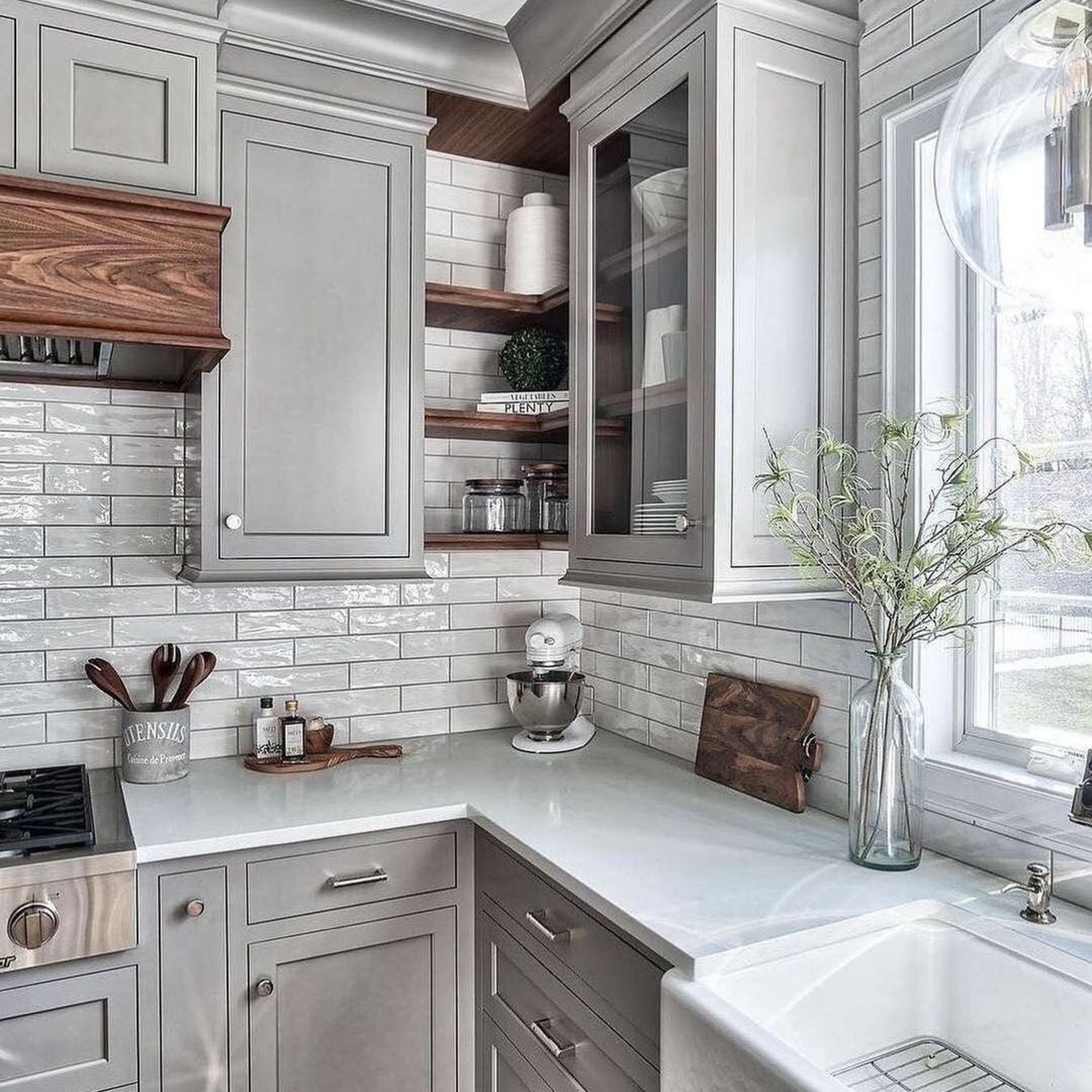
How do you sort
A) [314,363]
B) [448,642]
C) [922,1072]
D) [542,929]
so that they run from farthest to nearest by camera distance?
[448,642], [314,363], [542,929], [922,1072]

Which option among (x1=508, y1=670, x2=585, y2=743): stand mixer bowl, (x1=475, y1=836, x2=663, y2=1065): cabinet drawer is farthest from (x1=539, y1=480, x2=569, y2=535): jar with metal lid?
(x1=475, y1=836, x2=663, y2=1065): cabinet drawer

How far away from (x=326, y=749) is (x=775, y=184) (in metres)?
1.59

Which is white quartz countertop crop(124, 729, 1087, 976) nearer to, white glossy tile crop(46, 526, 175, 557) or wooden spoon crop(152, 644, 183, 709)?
wooden spoon crop(152, 644, 183, 709)

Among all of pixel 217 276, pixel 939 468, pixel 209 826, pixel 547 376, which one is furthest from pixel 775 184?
pixel 209 826

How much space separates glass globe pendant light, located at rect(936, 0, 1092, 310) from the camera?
751 mm

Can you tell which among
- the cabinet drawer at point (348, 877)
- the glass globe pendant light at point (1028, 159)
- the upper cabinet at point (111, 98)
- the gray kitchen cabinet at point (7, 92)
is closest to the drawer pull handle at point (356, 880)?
the cabinet drawer at point (348, 877)

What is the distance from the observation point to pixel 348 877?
188 cm

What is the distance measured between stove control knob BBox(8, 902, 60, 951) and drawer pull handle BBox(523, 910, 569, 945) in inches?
31.1

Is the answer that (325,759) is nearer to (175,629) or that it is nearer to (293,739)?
(293,739)

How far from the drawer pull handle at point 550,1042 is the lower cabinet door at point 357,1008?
291mm

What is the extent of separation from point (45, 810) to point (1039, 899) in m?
1.70

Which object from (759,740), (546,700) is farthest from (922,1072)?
(546,700)

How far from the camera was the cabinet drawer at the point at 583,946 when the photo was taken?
141 cm

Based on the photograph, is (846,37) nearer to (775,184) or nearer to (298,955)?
(775,184)
